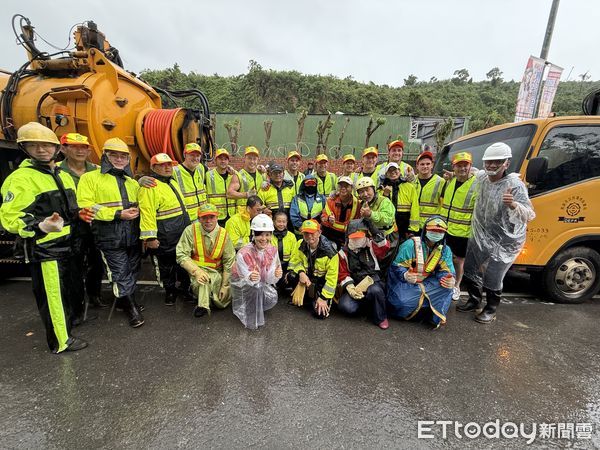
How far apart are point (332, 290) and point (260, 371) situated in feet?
3.68

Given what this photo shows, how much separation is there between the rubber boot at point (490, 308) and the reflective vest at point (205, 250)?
3021 mm

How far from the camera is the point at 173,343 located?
2.71 meters

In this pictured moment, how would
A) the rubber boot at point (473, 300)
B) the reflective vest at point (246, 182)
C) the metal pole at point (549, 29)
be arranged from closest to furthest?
1. the rubber boot at point (473, 300)
2. the reflective vest at point (246, 182)
3. the metal pole at point (549, 29)

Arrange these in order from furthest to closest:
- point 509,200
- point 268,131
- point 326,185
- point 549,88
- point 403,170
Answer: point 268,131
point 549,88
point 326,185
point 403,170
point 509,200

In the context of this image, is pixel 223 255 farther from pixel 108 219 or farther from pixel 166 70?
pixel 166 70

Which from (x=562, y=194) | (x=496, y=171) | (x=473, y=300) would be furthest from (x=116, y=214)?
(x=562, y=194)

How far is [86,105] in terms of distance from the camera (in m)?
3.25

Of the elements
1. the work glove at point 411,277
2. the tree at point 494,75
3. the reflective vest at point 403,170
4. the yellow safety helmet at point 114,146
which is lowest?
the work glove at point 411,277

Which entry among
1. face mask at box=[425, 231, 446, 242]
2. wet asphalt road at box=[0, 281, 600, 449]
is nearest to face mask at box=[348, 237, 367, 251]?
face mask at box=[425, 231, 446, 242]

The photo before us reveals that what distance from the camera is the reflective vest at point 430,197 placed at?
11.7ft

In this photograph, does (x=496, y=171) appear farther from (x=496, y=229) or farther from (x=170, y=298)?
(x=170, y=298)

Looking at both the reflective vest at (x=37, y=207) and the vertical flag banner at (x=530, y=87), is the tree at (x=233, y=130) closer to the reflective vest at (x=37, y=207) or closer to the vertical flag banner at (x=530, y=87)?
the vertical flag banner at (x=530, y=87)

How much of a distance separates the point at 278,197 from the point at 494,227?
8.68 ft
